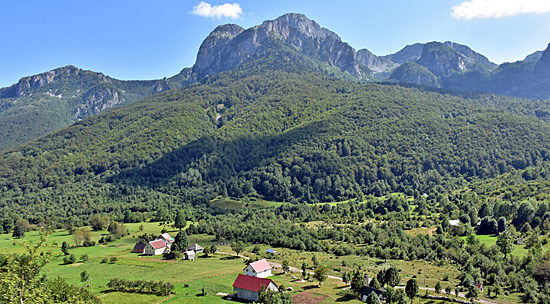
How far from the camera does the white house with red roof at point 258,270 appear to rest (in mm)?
66812

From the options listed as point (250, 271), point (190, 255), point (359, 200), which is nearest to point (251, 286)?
point (250, 271)

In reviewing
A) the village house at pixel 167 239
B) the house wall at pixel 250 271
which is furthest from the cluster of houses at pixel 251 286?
the village house at pixel 167 239

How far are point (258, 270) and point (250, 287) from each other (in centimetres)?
957

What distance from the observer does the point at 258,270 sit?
67188mm

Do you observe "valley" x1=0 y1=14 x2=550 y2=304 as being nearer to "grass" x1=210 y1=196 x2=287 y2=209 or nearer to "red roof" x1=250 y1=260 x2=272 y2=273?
"grass" x1=210 y1=196 x2=287 y2=209

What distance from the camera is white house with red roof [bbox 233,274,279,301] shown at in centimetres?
5712

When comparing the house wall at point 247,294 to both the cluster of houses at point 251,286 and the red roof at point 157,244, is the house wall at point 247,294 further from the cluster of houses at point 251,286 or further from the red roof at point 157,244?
A: the red roof at point 157,244

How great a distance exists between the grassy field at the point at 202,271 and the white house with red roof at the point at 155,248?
3304 millimetres

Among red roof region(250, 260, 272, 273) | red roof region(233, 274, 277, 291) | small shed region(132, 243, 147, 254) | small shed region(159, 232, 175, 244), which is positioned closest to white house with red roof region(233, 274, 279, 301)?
red roof region(233, 274, 277, 291)

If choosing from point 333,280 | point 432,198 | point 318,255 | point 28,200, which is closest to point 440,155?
point 432,198

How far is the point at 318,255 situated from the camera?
90.1 metres

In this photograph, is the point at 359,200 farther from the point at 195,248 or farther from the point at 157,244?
the point at 157,244

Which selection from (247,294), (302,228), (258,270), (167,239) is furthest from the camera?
(302,228)

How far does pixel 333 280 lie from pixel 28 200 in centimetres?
15012
